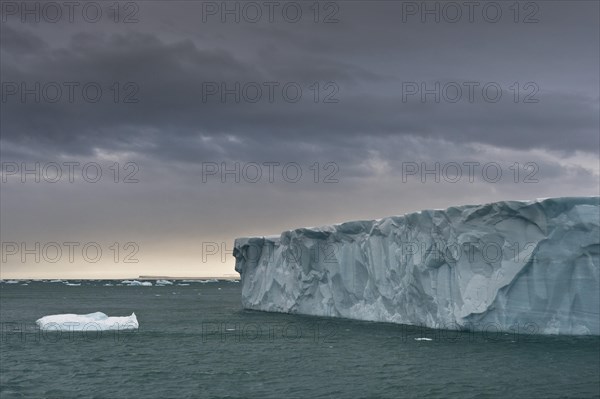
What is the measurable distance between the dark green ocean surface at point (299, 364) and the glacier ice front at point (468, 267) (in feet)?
2.93

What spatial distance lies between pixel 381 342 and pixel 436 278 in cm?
437

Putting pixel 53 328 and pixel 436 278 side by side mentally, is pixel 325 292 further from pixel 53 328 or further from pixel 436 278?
pixel 53 328

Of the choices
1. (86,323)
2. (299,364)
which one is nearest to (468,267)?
(299,364)

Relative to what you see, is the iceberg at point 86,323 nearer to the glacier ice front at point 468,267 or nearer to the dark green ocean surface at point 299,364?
the dark green ocean surface at point 299,364

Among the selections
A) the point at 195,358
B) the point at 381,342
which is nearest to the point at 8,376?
the point at 195,358

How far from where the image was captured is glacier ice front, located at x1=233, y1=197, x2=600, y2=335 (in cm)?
2249

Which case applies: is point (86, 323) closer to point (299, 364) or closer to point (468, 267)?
point (299, 364)

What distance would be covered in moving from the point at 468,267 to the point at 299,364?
29.2ft

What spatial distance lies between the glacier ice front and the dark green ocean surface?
2.93 ft

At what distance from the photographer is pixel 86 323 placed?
1149 inches

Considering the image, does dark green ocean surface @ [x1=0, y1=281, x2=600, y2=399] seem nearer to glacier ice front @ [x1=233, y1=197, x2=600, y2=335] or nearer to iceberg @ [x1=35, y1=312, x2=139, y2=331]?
iceberg @ [x1=35, y1=312, x2=139, y2=331]

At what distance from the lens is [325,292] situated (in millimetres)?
33812

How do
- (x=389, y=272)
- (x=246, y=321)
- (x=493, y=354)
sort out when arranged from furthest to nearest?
(x=246, y=321) < (x=389, y=272) < (x=493, y=354)

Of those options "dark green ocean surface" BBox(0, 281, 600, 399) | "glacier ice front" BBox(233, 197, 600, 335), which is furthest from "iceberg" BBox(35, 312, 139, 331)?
"glacier ice front" BBox(233, 197, 600, 335)
